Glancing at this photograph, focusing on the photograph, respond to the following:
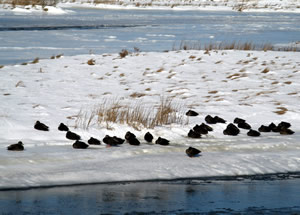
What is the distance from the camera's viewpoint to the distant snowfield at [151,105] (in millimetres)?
5930

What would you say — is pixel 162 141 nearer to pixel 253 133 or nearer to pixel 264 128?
pixel 253 133

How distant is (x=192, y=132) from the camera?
23.9 feet

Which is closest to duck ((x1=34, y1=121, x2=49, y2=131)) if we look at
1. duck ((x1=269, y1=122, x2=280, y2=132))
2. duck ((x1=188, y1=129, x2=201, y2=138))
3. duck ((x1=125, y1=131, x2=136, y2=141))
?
duck ((x1=125, y1=131, x2=136, y2=141))

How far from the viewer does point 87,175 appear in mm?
5633

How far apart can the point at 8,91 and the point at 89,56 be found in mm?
6041

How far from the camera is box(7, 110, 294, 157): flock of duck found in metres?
6.59

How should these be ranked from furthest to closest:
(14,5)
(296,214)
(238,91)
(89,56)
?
(14,5) → (89,56) → (238,91) → (296,214)

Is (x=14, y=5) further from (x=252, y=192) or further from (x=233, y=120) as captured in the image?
(x=252, y=192)

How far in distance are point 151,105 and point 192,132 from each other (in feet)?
7.99

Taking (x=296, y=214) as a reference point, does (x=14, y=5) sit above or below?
below

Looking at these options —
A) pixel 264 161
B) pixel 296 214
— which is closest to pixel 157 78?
pixel 264 161

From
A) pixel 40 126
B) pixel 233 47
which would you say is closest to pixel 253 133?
pixel 40 126

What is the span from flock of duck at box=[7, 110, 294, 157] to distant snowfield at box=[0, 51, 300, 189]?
9cm

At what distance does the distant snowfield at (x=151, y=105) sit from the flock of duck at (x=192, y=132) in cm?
9
